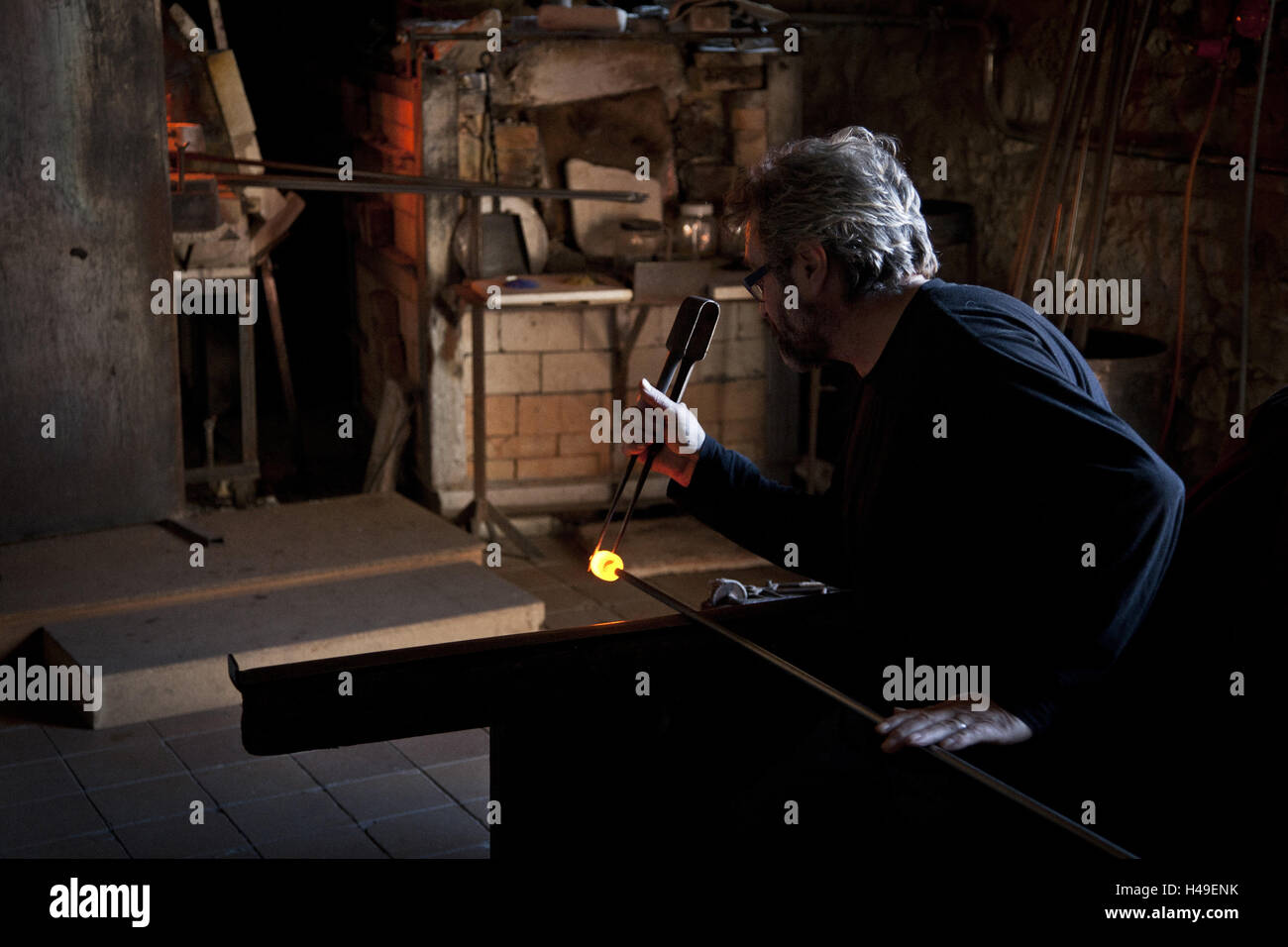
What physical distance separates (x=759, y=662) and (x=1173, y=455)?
3.65 metres

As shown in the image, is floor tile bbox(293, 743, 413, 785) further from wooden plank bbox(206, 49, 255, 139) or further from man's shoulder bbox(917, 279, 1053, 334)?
wooden plank bbox(206, 49, 255, 139)

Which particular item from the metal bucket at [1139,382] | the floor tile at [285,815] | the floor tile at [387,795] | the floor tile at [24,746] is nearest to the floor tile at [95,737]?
the floor tile at [24,746]

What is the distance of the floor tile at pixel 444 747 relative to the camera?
3869mm

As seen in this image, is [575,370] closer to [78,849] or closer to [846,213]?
[78,849]

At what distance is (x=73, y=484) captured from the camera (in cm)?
489

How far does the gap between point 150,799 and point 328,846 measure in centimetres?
54

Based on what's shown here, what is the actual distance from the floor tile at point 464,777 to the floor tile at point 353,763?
93 mm

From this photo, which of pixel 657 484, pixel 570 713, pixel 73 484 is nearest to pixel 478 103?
pixel 657 484

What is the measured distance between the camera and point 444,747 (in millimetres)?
3949

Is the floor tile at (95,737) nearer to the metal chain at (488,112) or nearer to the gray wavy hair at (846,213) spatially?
the gray wavy hair at (846,213)

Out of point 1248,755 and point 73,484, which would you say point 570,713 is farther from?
point 73,484

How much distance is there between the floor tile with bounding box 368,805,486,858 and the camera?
3.37 metres

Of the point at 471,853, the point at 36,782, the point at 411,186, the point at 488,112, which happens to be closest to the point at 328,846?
the point at 471,853
